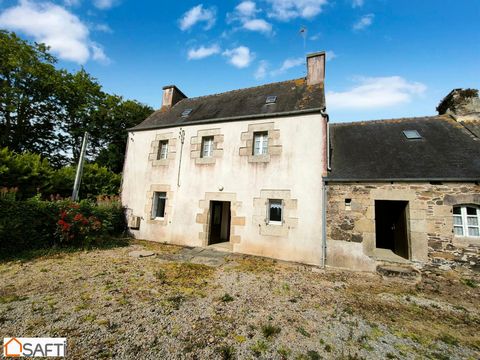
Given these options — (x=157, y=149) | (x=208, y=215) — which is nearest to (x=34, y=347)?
(x=208, y=215)

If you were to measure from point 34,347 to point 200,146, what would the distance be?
7340 millimetres

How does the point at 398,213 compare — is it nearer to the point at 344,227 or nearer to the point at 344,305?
the point at 344,227

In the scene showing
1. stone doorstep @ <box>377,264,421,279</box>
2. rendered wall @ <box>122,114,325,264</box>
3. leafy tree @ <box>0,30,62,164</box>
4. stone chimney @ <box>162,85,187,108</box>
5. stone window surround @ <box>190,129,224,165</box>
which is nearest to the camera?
stone doorstep @ <box>377,264,421,279</box>

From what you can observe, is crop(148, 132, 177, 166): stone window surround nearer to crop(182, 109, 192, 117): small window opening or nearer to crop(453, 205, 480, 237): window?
crop(182, 109, 192, 117): small window opening

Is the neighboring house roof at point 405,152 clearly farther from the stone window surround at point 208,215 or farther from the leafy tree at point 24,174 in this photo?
the leafy tree at point 24,174

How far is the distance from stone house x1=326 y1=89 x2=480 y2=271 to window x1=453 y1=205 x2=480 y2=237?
18mm

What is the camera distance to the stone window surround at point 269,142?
7.71m

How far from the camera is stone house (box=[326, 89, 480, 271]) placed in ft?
18.9

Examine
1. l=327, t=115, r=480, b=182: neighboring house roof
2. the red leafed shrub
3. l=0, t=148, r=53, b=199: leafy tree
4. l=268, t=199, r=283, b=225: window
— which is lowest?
the red leafed shrub

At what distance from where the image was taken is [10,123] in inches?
599

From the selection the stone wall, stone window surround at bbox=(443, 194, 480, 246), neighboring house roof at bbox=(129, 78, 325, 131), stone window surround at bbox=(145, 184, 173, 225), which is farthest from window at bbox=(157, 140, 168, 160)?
stone window surround at bbox=(443, 194, 480, 246)

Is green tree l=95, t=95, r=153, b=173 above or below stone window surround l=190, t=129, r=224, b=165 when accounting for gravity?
above

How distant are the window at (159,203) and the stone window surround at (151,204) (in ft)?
0.57

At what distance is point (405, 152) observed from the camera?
7.16m
